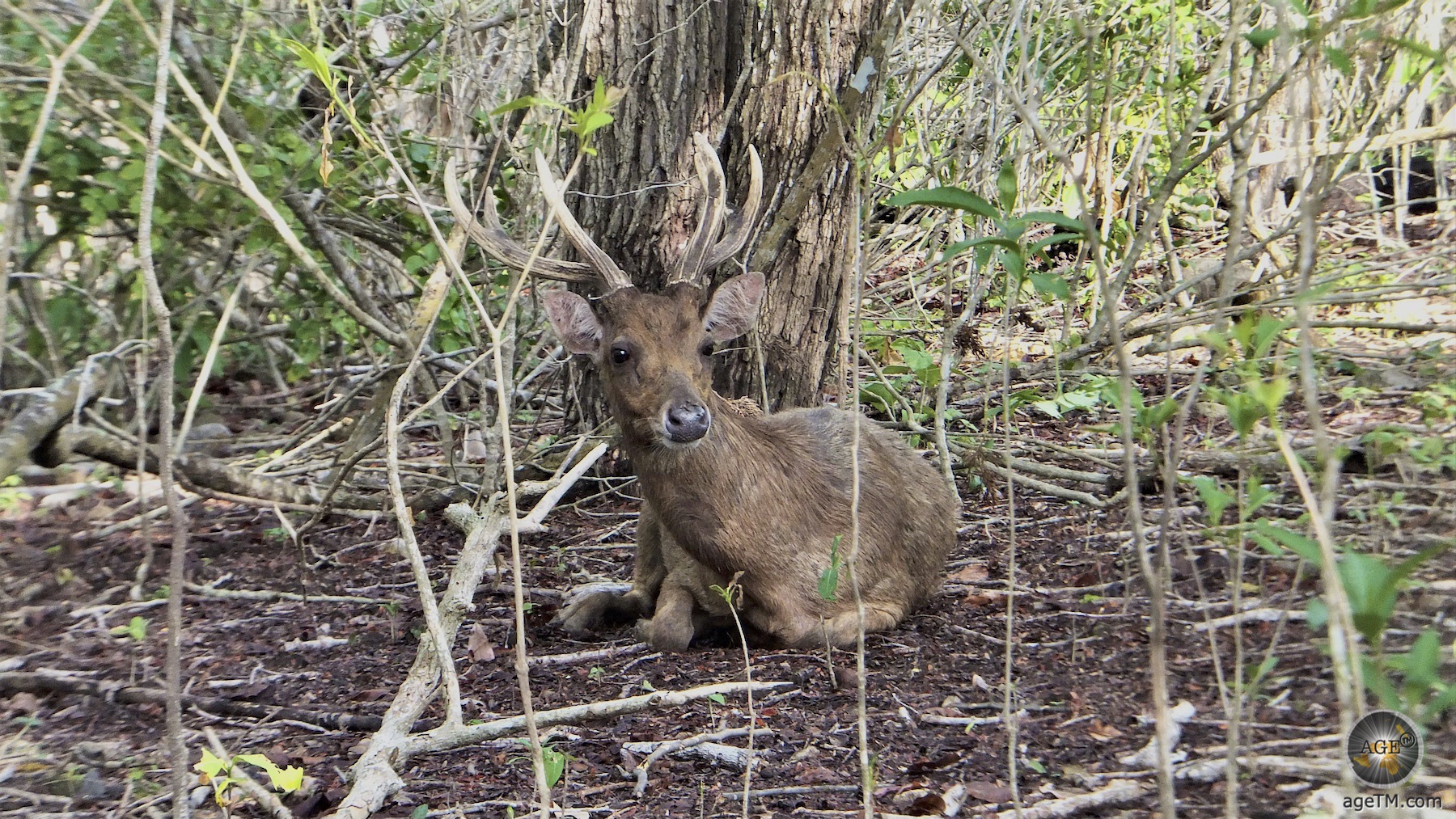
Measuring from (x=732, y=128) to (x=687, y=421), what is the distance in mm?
1982

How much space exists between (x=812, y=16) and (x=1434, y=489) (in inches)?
132

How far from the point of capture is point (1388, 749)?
2557 mm

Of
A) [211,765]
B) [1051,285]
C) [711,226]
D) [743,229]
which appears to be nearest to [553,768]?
[211,765]

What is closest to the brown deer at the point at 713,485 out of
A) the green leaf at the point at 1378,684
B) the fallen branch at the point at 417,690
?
the fallen branch at the point at 417,690

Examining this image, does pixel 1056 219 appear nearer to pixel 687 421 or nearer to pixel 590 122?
pixel 590 122

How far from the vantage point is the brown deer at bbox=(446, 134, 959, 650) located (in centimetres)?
488

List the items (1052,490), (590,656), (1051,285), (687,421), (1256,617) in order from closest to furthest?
(1051,285), (1256,617), (687,421), (590,656), (1052,490)

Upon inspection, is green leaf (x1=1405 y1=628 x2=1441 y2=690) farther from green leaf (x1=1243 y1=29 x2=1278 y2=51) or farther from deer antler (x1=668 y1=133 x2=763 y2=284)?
deer antler (x1=668 y1=133 x2=763 y2=284)

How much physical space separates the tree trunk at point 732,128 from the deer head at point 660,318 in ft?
2.01

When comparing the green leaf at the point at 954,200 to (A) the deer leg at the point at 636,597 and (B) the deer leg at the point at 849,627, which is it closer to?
(B) the deer leg at the point at 849,627

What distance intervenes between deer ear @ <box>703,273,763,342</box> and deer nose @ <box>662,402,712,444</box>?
52 centimetres

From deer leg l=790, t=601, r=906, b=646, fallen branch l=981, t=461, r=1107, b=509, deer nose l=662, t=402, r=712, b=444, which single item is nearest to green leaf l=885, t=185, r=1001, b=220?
deer nose l=662, t=402, r=712, b=444

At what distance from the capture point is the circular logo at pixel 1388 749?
8.31 feet

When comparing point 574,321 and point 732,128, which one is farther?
point 732,128
